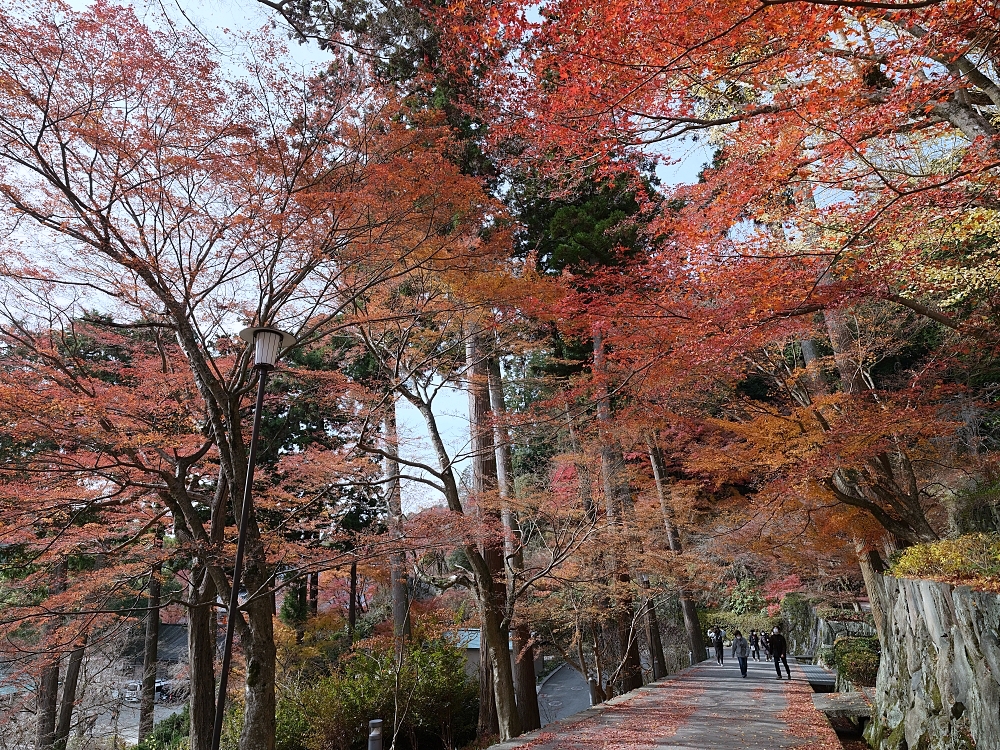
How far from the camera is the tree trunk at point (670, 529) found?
1733cm

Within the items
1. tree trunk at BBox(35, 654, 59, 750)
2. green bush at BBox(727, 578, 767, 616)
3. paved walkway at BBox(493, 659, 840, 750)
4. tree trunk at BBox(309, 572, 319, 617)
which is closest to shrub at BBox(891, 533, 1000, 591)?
paved walkway at BBox(493, 659, 840, 750)

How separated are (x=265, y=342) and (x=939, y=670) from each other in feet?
24.4

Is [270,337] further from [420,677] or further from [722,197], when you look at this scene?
[420,677]

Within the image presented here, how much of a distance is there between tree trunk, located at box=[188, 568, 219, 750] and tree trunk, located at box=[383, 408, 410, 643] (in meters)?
3.27

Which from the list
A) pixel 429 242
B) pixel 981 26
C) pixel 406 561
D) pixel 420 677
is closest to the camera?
pixel 981 26

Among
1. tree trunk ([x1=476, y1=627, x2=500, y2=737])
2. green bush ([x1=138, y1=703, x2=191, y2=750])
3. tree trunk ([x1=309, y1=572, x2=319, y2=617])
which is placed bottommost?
green bush ([x1=138, y1=703, x2=191, y2=750])

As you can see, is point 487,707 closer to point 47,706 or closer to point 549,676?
point 47,706

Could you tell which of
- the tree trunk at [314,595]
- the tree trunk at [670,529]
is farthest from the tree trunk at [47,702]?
the tree trunk at [670,529]

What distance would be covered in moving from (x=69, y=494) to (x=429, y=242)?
6.25 meters

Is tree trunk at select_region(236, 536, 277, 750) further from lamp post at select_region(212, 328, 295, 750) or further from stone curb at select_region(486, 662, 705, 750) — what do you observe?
stone curb at select_region(486, 662, 705, 750)

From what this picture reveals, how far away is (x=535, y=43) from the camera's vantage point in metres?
8.24

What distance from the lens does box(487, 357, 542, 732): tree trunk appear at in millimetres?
10812

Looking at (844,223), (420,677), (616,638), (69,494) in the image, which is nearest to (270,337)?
(69,494)

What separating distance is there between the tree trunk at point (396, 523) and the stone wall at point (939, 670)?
775 centimetres
